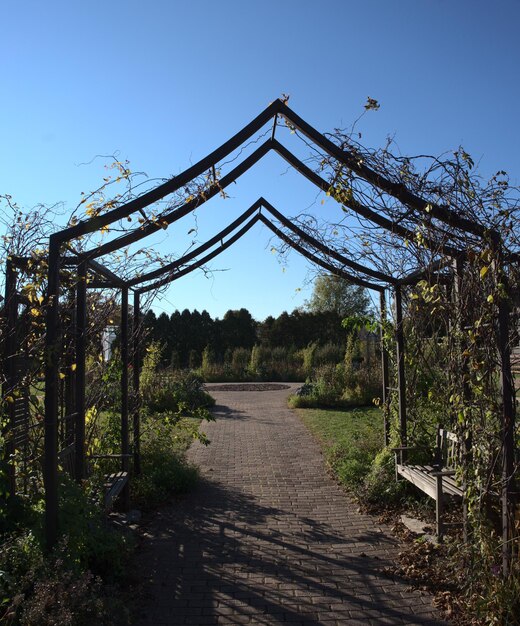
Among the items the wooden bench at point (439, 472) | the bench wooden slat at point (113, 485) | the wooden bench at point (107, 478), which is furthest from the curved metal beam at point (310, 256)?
the bench wooden slat at point (113, 485)

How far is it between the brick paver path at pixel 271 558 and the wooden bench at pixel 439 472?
610 mm

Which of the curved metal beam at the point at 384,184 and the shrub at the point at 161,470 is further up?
the curved metal beam at the point at 384,184

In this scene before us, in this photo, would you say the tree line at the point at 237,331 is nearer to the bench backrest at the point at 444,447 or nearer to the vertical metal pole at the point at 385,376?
the vertical metal pole at the point at 385,376

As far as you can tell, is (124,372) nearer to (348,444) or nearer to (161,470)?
(161,470)

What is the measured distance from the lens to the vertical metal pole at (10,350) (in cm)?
430

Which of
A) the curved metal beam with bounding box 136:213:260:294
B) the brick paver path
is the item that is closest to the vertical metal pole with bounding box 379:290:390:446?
the brick paver path

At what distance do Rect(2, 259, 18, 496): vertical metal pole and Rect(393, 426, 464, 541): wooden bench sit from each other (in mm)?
3599

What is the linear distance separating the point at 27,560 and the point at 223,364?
23680 millimetres

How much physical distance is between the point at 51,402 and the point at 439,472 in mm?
3447

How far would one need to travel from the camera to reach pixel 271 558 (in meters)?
4.97

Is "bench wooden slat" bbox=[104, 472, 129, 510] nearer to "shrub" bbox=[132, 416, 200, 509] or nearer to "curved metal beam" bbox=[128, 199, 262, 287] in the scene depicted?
"shrub" bbox=[132, 416, 200, 509]

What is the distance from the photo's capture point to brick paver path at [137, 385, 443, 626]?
3.94 m

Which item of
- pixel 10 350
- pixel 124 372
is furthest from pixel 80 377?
pixel 124 372

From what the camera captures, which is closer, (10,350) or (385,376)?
(10,350)
